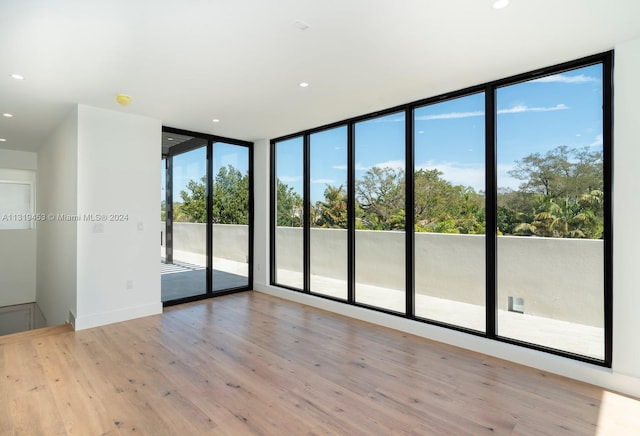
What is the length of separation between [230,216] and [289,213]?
103cm

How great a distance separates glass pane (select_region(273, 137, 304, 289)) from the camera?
5.48 meters

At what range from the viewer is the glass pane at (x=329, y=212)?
480 cm

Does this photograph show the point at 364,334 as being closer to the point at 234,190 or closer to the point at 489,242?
the point at 489,242

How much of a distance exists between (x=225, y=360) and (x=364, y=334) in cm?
155

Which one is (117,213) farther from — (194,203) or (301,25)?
(301,25)

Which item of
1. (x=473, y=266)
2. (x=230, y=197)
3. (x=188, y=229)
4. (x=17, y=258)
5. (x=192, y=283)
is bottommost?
(x=192, y=283)

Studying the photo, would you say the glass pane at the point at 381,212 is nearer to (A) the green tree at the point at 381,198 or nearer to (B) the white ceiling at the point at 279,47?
(A) the green tree at the point at 381,198

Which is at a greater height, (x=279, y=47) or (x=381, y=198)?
(x=279, y=47)

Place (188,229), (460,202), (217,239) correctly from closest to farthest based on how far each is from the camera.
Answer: (460,202) → (188,229) → (217,239)

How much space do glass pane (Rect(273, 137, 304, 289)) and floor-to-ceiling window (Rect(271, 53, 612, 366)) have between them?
2.10 feet

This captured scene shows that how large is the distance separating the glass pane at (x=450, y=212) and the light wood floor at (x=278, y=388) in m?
0.49

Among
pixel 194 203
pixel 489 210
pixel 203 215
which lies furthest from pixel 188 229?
pixel 489 210

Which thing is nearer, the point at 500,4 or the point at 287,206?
the point at 500,4

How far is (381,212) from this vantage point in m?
4.32
